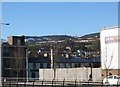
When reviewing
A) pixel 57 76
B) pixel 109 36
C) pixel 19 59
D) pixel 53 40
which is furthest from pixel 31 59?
pixel 109 36

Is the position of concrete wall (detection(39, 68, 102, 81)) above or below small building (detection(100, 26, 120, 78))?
below

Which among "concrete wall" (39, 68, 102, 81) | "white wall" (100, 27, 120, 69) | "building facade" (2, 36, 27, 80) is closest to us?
"concrete wall" (39, 68, 102, 81)

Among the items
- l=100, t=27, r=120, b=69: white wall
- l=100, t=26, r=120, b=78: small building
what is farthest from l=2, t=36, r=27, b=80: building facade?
l=100, t=26, r=120, b=78: small building

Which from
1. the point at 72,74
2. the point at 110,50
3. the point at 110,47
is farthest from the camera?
the point at 72,74

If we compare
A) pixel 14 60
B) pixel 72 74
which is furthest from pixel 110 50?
pixel 14 60

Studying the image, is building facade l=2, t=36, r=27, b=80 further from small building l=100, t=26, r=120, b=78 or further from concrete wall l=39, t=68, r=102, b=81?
small building l=100, t=26, r=120, b=78

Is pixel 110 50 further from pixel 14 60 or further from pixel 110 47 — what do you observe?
pixel 14 60

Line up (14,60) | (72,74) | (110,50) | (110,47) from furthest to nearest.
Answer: (14,60), (72,74), (110,47), (110,50)

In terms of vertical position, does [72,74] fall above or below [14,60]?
below

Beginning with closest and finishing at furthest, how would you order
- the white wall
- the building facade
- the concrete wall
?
the concrete wall
the white wall
the building facade

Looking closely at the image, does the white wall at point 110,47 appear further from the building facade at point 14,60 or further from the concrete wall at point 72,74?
the building facade at point 14,60

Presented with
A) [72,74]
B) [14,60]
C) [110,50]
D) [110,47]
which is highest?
[110,47]

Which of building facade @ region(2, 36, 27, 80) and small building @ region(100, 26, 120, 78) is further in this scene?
building facade @ region(2, 36, 27, 80)

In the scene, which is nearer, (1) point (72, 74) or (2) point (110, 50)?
(2) point (110, 50)
